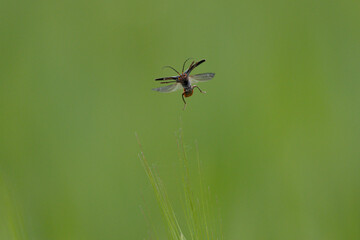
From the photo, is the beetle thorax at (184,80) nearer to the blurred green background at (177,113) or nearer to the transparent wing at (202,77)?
the transparent wing at (202,77)

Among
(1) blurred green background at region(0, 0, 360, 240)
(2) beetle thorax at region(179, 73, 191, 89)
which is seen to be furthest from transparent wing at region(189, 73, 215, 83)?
(1) blurred green background at region(0, 0, 360, 240)

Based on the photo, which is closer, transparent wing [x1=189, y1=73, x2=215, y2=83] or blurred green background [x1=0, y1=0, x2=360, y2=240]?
transparent wing [x1=189, y1=73, x2=215, y2=83]

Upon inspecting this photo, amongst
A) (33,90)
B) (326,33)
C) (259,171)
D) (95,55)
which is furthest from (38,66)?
(326,33)

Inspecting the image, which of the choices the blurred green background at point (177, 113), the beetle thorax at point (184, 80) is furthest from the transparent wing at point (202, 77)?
the blurred green background at point (177, 113)

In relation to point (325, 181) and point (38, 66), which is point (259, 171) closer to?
point (325, 181)

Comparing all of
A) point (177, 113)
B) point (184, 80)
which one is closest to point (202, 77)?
point (184, 80)

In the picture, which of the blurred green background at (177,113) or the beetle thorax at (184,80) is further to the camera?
the blurred green background at (177,113)

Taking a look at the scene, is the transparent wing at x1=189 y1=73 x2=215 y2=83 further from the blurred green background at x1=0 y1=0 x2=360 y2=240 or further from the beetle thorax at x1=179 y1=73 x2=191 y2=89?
the blurred green background at x1=0 y1=0 x2=360 y2=240

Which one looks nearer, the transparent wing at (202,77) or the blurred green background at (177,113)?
the transparent wing at (202,77)
